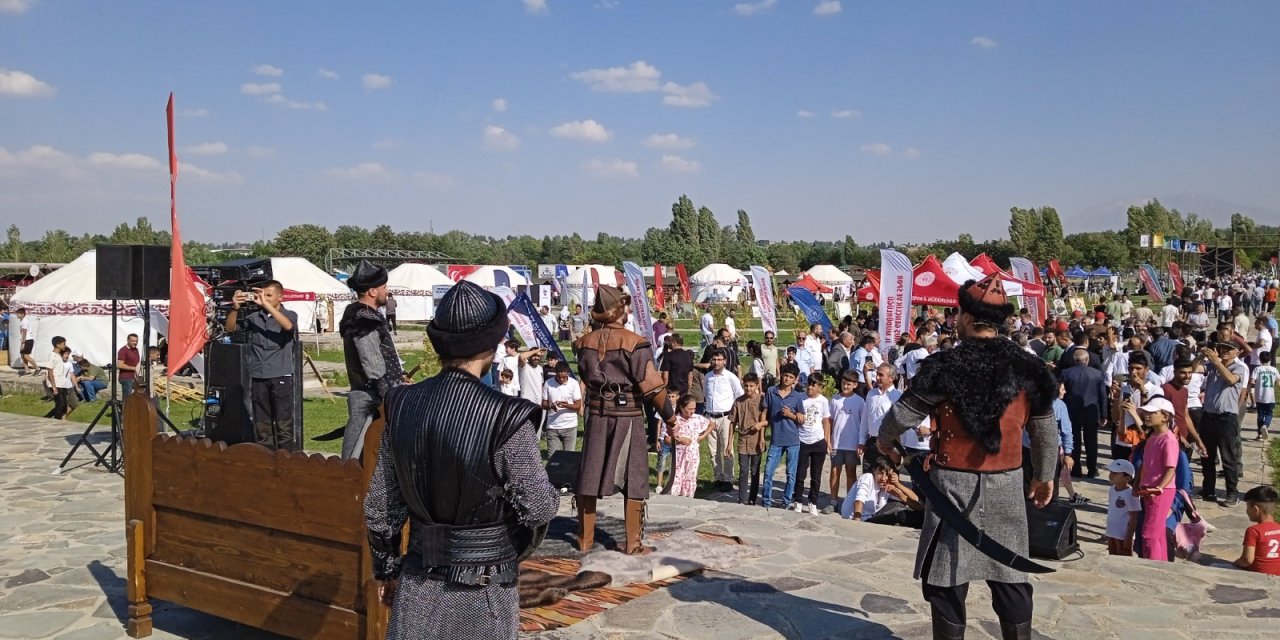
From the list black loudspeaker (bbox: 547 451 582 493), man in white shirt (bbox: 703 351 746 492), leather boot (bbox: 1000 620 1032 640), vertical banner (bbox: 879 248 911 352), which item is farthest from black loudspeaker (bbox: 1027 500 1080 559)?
vertical banner (bbox: 879 248 911 352)

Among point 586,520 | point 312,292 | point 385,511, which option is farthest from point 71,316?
point 385,511

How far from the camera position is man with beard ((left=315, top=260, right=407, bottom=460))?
6016 mm

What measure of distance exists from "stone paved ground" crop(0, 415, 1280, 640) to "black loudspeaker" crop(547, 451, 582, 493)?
0.76 metres

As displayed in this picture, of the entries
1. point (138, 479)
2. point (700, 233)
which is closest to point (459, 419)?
point (138, 479)

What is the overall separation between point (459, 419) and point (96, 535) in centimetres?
648

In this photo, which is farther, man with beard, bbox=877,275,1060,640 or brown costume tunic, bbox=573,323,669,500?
brown costume tunic, bbox=573,323,669,500

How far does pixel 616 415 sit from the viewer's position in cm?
638

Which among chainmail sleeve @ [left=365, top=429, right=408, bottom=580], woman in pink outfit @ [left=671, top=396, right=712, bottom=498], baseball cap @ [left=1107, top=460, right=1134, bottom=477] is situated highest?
chainmail sleeve @ [left=365, top=429, right=408, bottom=580]

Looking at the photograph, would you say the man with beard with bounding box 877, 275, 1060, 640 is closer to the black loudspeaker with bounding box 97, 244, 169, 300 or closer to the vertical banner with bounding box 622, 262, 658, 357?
the black loudspeaker with bounding box 97, 244, 169, 300

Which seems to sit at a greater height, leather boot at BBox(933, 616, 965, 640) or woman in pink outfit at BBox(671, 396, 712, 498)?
leather boot at BBox(933, 616, 965, 640)

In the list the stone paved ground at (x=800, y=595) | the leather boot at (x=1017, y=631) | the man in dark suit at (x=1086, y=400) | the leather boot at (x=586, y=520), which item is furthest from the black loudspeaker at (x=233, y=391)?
the man in dark suit at (x=1086, y=400)

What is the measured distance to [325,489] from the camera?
4.33 metres

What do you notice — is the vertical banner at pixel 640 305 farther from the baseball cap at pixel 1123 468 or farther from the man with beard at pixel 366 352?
the man with beard at pixel 366 352

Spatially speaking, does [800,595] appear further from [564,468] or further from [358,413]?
[358,413]
